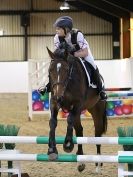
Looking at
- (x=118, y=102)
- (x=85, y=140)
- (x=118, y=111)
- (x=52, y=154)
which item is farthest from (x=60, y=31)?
(x=118, y=111)

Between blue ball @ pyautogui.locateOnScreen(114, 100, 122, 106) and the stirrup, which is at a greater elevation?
the stirrup

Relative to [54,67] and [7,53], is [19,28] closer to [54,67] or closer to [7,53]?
[7,53]

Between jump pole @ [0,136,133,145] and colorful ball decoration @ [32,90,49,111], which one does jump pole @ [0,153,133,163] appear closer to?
jump pole @ [0,136,133,145]

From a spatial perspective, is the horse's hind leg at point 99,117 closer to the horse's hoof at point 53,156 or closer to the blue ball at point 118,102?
the horse's hoof at point 53,156

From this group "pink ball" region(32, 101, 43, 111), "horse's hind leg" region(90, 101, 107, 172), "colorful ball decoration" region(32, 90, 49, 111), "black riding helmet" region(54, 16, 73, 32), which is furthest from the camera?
"pink ball" region(32, 101, 43, 111)

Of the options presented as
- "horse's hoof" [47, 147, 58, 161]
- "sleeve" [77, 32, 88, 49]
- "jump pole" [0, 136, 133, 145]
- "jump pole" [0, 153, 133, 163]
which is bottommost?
"jump pole" [0, 153, 133, 163]

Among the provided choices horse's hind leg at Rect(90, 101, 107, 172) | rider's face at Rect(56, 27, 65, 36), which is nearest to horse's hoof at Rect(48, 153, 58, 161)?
rider's face at Rect(56, 27, 65, 36)

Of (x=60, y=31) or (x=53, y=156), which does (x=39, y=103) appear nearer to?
(x=60, y=31)

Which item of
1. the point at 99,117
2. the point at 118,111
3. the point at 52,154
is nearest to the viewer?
the point at 52,154

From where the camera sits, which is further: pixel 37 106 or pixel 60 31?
pixel 37 106

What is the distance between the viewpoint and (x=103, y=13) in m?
28.8

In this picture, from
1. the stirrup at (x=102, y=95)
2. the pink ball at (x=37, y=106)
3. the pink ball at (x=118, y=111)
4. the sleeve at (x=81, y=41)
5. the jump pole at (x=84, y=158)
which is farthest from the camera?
the pink ball at (x=118, y=111)

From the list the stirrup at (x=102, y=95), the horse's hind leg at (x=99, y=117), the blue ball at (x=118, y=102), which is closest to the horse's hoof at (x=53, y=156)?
the stirrup at (x=102, y=95)

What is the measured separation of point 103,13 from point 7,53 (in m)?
6.00
